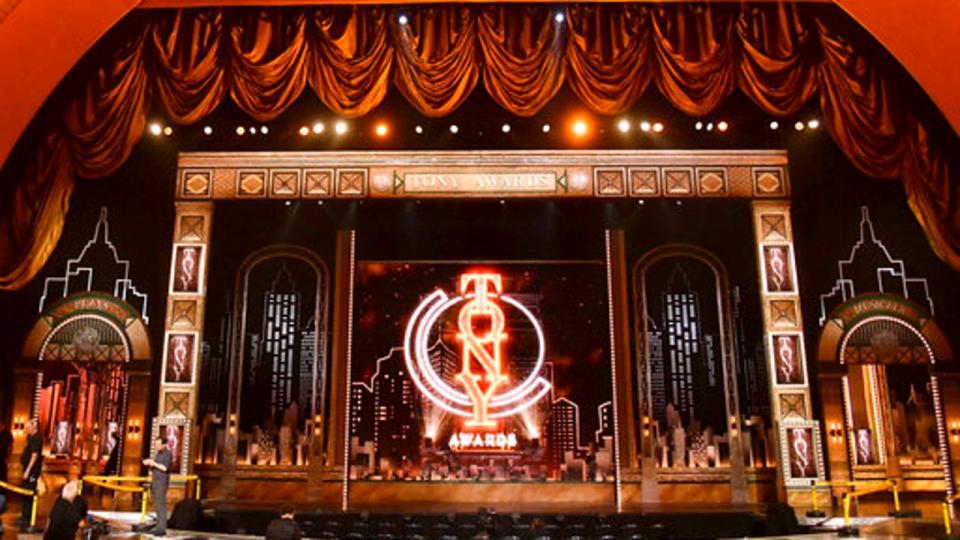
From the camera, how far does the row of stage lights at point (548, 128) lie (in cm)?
1231

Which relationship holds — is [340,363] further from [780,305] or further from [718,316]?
[780,305]

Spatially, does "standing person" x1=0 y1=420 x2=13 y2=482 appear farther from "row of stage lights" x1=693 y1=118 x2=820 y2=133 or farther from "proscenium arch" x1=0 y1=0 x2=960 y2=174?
"row of stage lights" x1=693 y1=118 x2=820 y2=133

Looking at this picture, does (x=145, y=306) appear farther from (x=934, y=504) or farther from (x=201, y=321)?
(x=934, y=504)

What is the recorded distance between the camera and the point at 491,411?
1223cm

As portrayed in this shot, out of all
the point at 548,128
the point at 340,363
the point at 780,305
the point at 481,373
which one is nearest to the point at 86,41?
the point at 340,363

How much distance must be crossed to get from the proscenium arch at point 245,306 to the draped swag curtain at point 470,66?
8.03ft

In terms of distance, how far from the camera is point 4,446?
10828mm

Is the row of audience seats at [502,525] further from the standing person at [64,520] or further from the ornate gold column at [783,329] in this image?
the standing person at [64,520]

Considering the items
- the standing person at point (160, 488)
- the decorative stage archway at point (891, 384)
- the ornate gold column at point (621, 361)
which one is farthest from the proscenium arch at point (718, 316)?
the standing person at point (160, 488)

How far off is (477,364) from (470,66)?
14.3 feet

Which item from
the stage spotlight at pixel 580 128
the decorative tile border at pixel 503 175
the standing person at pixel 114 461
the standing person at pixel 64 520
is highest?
the stage spotlight at pixel 580 128

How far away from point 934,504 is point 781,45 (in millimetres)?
6668

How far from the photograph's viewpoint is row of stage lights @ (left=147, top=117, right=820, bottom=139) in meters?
12.3

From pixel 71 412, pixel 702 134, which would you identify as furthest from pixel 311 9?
pixel 71 412
